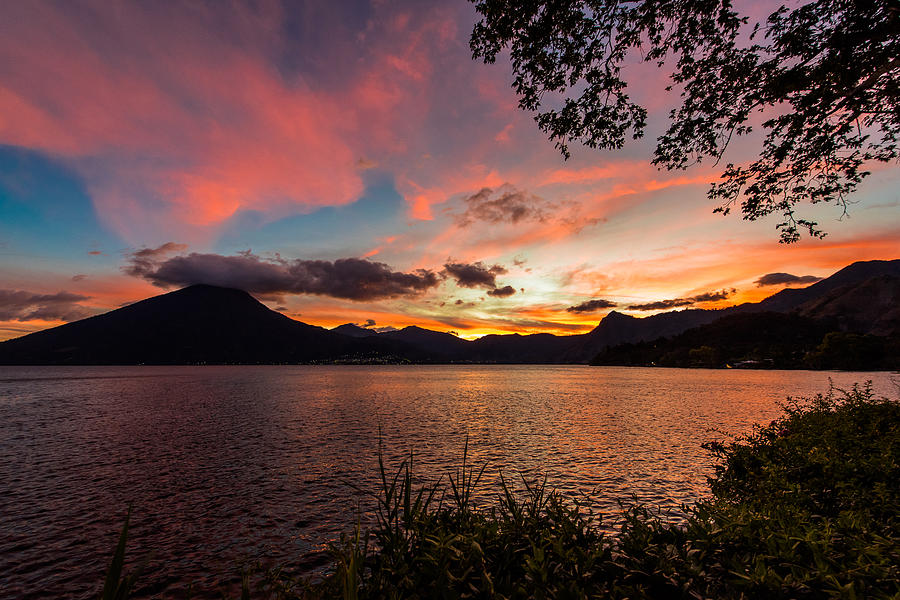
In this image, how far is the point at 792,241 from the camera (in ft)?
53.5

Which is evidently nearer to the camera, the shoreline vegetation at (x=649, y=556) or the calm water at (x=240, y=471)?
the shoreline vegetation at (x=649, y=556)

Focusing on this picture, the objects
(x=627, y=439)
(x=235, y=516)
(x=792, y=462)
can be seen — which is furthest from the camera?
(x=627, y=439)

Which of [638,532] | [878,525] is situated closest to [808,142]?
[878,525]

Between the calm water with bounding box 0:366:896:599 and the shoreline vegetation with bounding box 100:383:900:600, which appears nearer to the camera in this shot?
the shoreline vegetation with bounding box 100:383:900:600

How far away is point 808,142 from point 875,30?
371 cm

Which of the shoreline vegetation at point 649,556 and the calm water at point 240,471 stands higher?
the shoreline vegetation at point 649,556

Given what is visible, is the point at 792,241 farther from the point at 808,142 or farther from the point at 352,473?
the point at 352,473

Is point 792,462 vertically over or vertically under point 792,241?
under

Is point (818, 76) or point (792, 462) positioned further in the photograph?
point (818, 76)

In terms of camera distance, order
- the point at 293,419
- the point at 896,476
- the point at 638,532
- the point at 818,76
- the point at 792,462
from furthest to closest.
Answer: the point at 293,419 → the point at 818,76 → the point at 792,462 → the point at 896,476 → the point at 638,532

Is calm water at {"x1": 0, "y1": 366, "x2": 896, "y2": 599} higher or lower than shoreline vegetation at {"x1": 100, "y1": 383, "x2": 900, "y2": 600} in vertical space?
lower

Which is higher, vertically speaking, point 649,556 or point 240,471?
point 649,556

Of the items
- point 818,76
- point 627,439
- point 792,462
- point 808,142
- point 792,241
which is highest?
point 818,76

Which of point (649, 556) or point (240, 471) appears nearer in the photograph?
point (649, 556)
